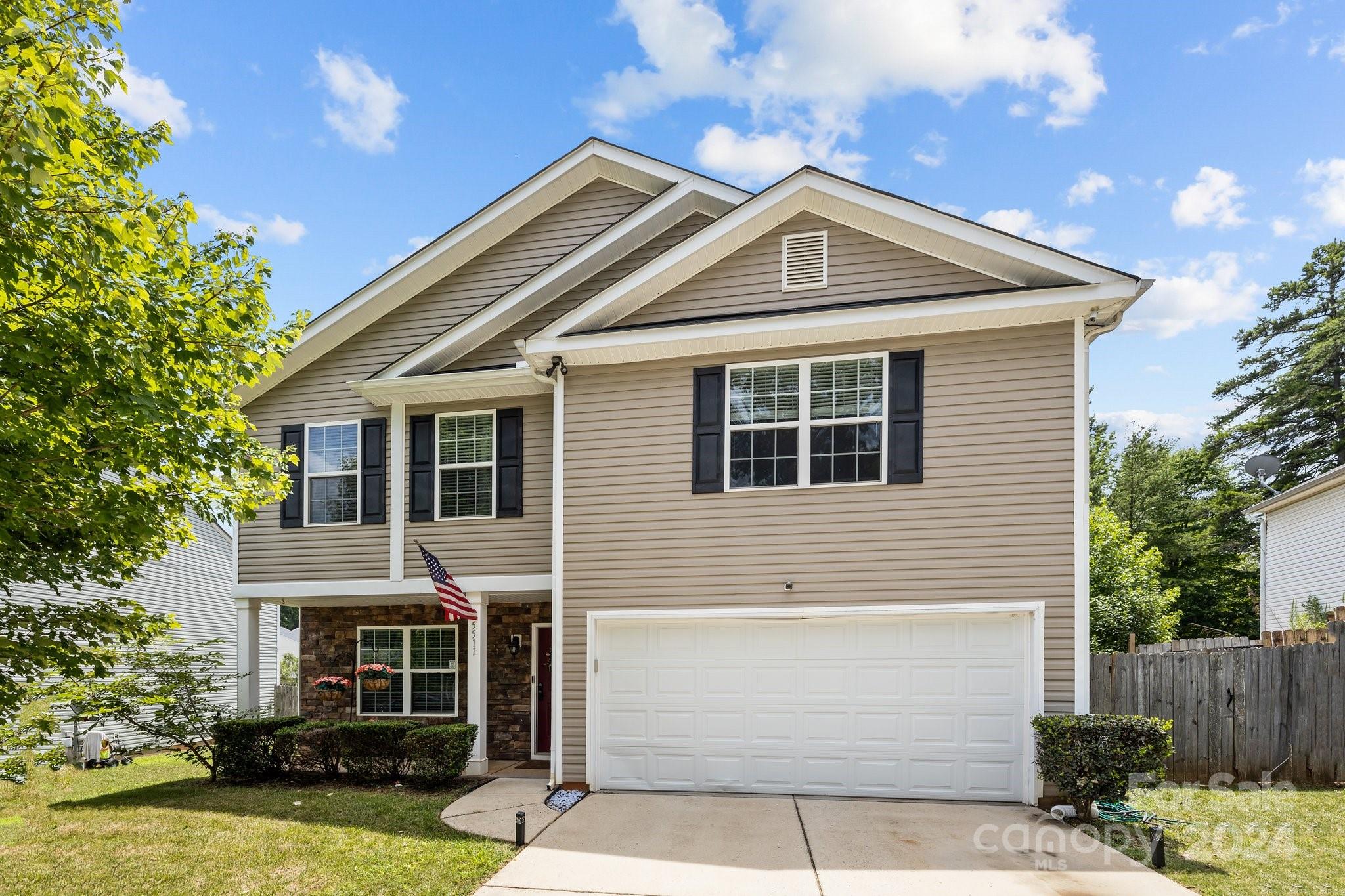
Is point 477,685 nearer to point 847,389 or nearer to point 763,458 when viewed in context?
point 763,458

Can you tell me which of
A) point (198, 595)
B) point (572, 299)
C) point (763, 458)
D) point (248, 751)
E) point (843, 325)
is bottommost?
point (248, 751)

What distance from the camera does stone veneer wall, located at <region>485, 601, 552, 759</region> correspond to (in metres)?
11.6

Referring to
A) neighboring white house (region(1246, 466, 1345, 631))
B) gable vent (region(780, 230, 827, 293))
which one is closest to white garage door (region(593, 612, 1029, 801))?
gable vent (region(780, 230, 827, 293))

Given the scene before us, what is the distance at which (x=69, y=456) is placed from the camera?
5.32 meters

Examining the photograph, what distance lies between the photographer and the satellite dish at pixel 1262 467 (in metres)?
16.3

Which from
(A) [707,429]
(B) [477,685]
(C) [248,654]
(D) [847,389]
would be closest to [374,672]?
(C) [248,654]

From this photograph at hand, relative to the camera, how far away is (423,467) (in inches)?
431

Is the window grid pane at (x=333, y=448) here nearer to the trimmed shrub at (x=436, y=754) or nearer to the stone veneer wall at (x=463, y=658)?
the stone veneer wall at (x=463, y=658)

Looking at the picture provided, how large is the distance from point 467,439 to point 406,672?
4.08 meters

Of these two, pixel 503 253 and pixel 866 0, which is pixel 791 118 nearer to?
pixel 866 0

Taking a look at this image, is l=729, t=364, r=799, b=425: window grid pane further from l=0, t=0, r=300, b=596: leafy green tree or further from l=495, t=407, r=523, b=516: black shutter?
l=0, t=0, r=300, b=596: leafy green tree

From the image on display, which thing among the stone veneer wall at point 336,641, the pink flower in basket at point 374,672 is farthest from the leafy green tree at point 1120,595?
the pink flower in basket at point 374,672

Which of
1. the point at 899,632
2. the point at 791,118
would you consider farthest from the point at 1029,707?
the point at 791,118

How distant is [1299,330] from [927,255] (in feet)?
104
